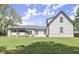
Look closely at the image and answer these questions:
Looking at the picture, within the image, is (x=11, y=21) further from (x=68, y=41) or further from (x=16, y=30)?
(x=68, y=41)

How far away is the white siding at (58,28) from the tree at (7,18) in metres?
A: 0.39

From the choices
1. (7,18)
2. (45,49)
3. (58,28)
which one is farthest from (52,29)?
(7,18)

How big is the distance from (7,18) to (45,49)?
22.1 inches

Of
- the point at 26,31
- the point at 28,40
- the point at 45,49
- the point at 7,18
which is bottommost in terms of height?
the point at 45,49

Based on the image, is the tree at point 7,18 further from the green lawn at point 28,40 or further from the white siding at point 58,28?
the white siding at point 58,28

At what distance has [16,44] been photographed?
873 centimetres

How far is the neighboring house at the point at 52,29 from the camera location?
8734 millimetres

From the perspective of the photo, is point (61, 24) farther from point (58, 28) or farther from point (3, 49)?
point (3, 49)

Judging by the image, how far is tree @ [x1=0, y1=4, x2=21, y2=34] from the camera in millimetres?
8750

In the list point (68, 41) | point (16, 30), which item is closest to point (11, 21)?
point (16, 30)

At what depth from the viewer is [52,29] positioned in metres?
8.77

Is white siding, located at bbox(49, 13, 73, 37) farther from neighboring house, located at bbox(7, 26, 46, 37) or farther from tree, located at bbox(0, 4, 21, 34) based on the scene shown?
tree, located at bbox(0, 4, 21, 34)
